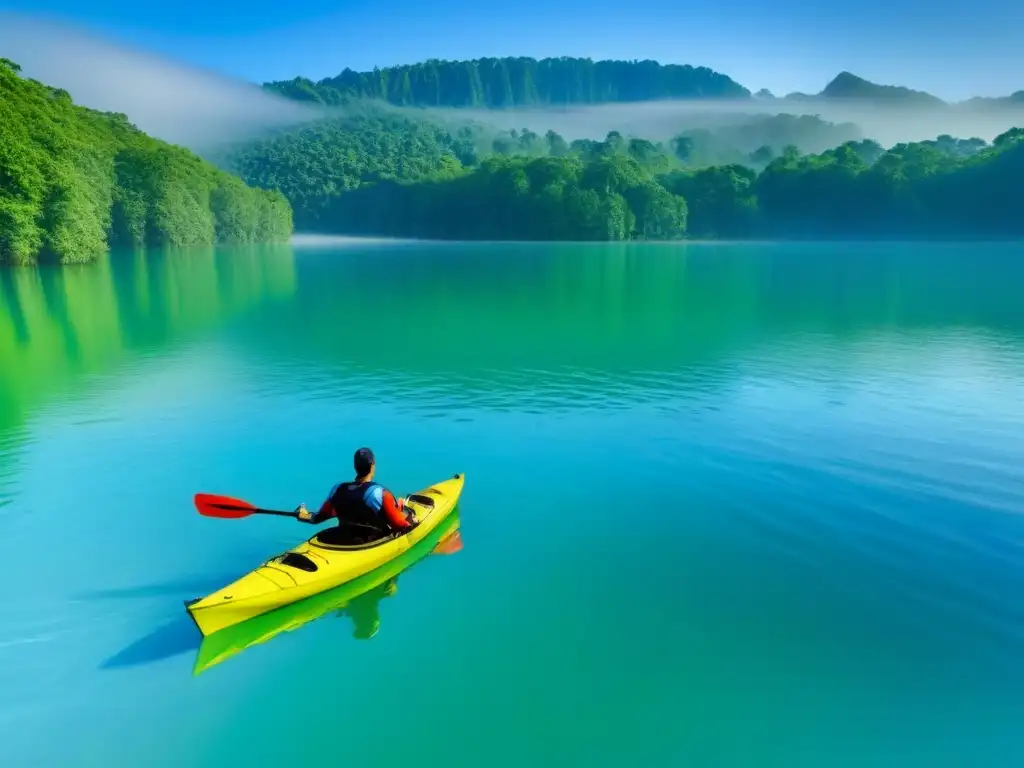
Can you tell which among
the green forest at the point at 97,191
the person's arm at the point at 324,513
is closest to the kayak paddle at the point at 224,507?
the person's arm at the point at 324,513

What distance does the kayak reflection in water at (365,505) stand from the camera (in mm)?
9125

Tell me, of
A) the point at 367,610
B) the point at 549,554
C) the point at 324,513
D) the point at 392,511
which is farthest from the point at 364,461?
the point at 549,554

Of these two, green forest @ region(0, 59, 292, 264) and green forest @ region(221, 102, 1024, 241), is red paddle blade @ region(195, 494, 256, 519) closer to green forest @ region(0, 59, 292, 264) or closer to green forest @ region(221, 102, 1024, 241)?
green forest @ region(0, 59, 292, 264)

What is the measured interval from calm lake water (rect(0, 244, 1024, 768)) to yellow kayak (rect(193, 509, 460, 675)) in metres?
0.16

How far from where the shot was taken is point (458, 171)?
175 meters

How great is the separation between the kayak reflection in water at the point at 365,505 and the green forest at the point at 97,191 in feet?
167

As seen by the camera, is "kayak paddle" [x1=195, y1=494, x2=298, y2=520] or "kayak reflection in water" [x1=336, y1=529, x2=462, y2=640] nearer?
"kayak reflection in water" [x1=336, y1=529, x2=462, y2=640]

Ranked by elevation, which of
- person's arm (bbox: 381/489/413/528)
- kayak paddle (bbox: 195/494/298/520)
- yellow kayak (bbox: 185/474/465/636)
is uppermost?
person's arm (bbox: 381/489/413/528)

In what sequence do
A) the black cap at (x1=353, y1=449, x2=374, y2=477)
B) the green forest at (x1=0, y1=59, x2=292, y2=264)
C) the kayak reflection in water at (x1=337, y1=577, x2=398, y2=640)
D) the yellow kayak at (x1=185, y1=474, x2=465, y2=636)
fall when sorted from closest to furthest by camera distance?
1. the yellow kayak at (x1=185, y1=474, x2=465, y2=636)
2. the kayak reflection in water at (x1=337, y1=577, x2=398, y2=640)
3. the black cap at (x1=353, y1=449, x2=374, y2=477)
4. the green forest at (x1=0, y1=59, x2=292, y2=264)

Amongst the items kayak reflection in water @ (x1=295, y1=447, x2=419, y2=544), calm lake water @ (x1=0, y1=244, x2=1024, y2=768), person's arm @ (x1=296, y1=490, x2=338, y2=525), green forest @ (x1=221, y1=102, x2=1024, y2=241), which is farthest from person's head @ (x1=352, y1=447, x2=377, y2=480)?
green forest @ (x1=221, y1=102, x2=1024, y2=241)

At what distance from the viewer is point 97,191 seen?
237ft

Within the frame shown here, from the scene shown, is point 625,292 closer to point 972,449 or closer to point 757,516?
point 972,449

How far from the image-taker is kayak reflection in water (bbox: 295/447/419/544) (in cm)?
912

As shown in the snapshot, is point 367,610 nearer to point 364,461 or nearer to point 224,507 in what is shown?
point 364,461
